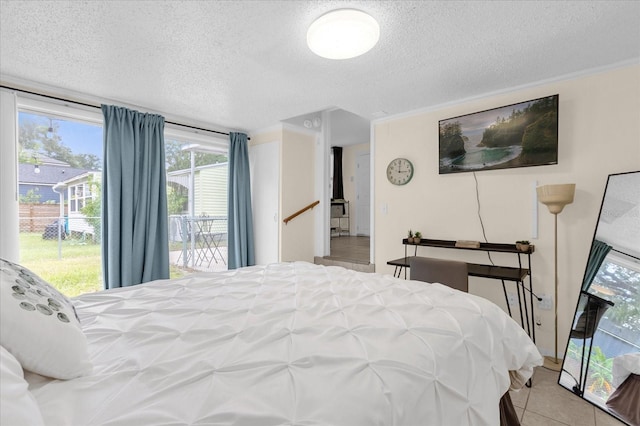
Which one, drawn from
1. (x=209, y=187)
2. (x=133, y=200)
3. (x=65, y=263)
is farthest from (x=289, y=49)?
(x=65, y=263)

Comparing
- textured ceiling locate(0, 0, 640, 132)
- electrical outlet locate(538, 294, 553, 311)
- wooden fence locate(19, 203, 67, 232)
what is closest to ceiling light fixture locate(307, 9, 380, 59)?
textured ceiling locate(0, 0, 640, 132)

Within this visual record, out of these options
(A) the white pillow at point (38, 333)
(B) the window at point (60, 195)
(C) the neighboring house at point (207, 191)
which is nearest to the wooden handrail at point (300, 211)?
(C) the neighboring house at point (207, 191)

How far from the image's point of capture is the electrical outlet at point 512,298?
2.84 meters

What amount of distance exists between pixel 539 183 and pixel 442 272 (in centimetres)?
130

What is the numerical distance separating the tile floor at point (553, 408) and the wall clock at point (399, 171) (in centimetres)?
223

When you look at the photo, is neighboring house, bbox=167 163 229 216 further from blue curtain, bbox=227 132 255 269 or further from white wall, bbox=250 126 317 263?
white wall, bbox=250 126 317 263

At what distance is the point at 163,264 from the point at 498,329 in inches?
133

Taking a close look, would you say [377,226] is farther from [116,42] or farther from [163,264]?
[116,42]

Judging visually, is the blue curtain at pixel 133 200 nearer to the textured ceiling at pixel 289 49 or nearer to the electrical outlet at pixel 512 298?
the textured ceiling at pixel 289 49

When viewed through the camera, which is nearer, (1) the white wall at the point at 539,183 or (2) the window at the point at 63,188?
(1) the white wall at the point at 539,183

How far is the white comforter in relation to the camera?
0.73m

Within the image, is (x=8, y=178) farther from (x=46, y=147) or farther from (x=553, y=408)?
(x=553, y=408)

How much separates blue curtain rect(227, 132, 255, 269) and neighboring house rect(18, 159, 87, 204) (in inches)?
69.6

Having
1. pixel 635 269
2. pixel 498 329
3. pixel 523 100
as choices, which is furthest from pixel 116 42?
pixel 635 269
